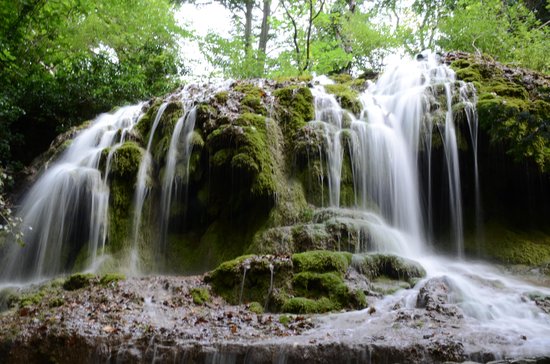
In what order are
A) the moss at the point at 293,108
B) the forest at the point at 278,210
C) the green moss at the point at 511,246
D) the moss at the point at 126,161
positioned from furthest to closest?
the moss at the point at 293,108 → the moss at the point at 126,161 → the green moss at the point at 511,246 → the forest at the point at 278,210

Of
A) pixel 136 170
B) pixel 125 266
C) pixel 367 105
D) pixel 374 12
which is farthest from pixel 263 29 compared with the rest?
pixel 125 266

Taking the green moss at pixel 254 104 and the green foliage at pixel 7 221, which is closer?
the green foliage at pixel 7 221

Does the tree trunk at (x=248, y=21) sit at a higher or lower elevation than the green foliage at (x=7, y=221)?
higher

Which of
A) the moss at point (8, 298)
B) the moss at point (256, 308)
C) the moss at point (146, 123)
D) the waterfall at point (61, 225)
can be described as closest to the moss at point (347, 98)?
the moss at point (146, 123)

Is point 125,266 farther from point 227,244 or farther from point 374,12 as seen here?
point 374,12

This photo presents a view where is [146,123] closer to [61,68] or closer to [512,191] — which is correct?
[61,68]

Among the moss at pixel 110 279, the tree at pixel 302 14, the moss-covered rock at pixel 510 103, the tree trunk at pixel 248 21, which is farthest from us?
the tree trunk at pixel 248 21

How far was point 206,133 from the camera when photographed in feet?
26.7

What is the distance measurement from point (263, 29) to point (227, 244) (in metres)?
15.9

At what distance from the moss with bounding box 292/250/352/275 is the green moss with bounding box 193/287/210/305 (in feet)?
3.73

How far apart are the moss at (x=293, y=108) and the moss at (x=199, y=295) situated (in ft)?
12.1

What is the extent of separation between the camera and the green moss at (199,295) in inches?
204

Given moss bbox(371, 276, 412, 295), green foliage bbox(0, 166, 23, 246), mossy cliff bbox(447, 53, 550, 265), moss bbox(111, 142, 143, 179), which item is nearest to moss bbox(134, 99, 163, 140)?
moss bbox(111, 142, 143, 179)

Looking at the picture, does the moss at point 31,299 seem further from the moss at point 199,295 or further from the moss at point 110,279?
the moss at point 199,295
